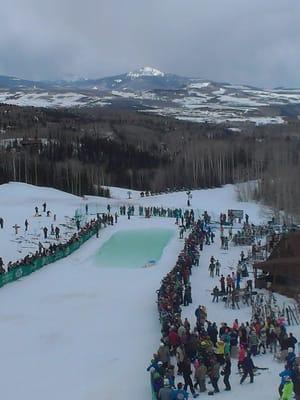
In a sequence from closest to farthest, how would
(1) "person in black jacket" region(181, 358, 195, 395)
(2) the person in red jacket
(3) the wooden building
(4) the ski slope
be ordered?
(1) "person in black jacket" region(181, 358, 195, 395), (4) the ski slope, (2) the person in red jacket, (3) the wooden building

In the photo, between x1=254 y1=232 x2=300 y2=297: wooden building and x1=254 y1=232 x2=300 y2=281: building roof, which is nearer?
x1=254 y1=232 x2=300 y2=297: wooden building

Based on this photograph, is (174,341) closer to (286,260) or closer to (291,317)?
(291,317)

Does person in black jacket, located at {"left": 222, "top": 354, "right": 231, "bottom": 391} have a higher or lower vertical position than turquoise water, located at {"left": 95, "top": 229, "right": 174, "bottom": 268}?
lower

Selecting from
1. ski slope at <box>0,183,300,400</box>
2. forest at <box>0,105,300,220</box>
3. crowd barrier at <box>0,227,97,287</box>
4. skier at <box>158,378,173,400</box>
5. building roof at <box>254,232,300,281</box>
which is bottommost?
ski slope at <box>0,183,300,400</box>

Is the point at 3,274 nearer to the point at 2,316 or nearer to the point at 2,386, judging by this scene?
the point at 2,316

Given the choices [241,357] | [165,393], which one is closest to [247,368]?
[241,357]

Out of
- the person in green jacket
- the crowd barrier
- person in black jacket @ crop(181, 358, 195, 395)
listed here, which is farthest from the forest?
the person in green jacket

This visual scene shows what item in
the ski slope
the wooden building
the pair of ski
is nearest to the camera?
the ski slope

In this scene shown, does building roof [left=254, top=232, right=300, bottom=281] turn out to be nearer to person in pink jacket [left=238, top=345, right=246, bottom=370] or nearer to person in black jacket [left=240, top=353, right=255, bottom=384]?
person in pink jacket [left=238, top=345, right=246, bottom=370]
